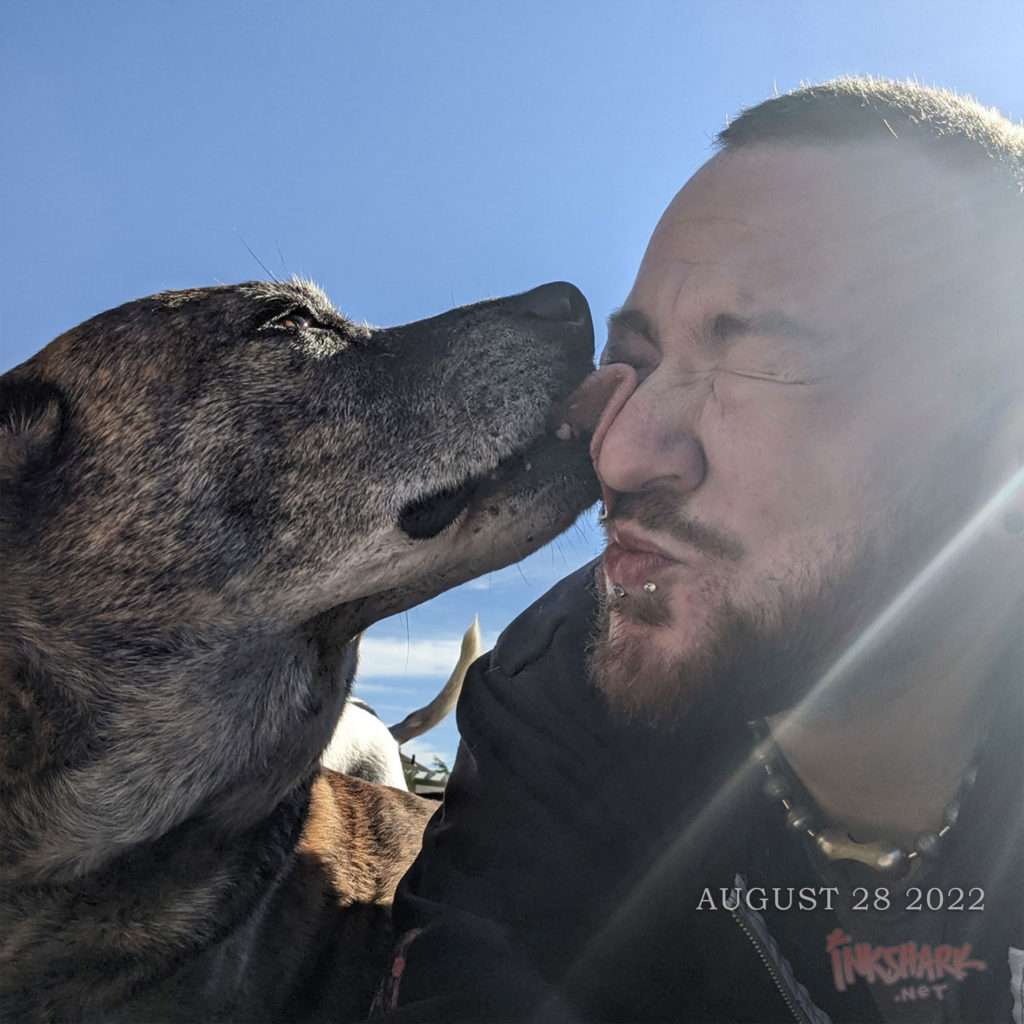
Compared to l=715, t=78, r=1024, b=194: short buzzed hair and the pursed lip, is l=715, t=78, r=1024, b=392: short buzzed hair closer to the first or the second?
→ l=715, t=78, r=1024, b=194: short buzzed hair

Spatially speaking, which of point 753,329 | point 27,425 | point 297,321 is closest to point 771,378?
point 753,329

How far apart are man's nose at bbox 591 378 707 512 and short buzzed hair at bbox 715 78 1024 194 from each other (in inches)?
33.1

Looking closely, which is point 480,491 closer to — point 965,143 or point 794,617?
point 794,617

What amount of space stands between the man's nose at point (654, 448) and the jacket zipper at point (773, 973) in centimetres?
102

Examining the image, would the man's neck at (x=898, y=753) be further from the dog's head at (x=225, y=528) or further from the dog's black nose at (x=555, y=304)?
the dog's black nose at (x=555, y=304)

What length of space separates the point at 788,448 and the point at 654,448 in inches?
11.2

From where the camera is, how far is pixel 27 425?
3031 mm

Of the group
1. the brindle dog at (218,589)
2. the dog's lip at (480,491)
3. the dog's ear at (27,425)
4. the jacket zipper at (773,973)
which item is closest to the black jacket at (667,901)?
the jacket zipper at (773,973)

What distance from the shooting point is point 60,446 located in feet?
9.93

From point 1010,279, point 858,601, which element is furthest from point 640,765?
point 1010,279

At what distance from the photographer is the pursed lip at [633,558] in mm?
2244

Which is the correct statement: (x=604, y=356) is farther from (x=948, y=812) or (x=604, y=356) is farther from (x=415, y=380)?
(x=948, y=812)

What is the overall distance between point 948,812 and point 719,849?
1.76ft

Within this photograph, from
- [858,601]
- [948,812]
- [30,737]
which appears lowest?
[948,812]
